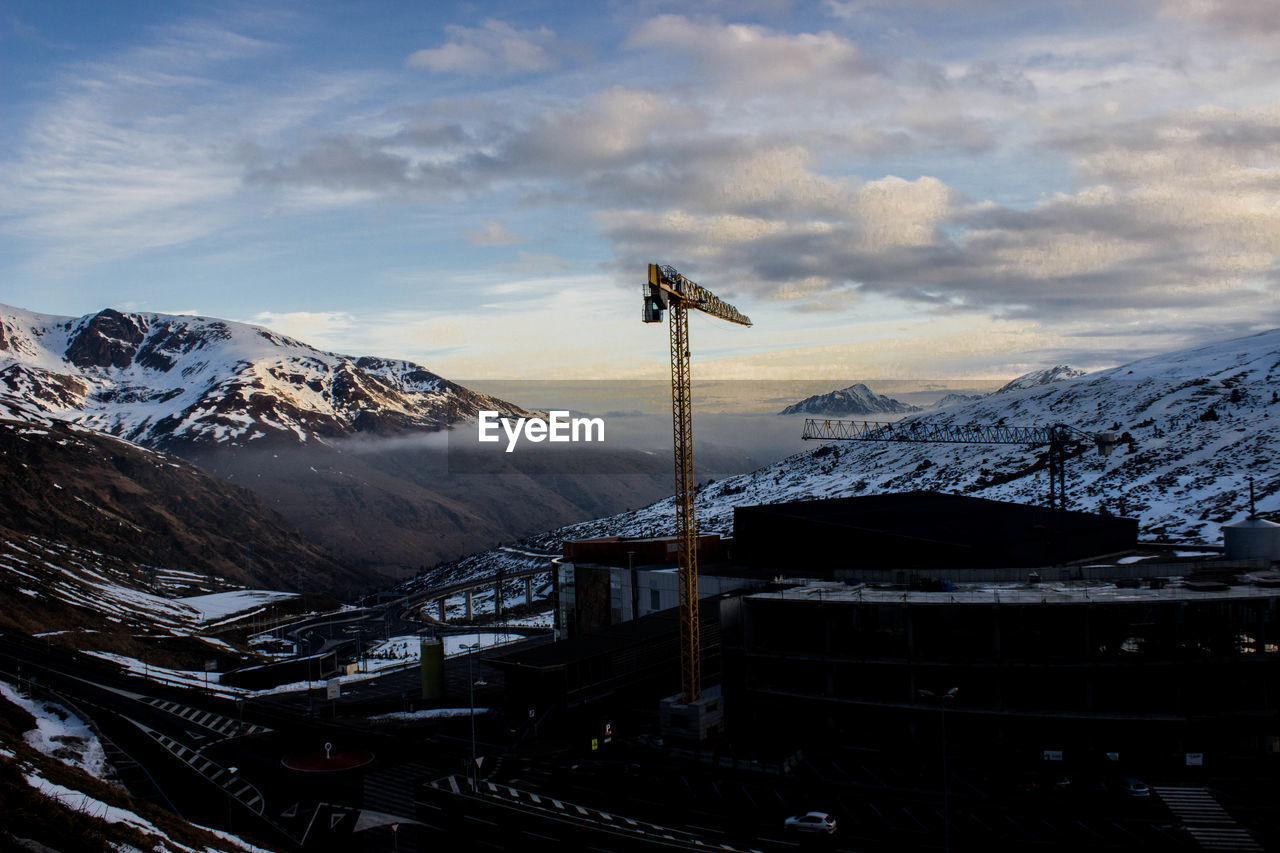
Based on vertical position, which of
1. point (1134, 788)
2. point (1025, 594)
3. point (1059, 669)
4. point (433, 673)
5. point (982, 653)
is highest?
point (1025, 594)

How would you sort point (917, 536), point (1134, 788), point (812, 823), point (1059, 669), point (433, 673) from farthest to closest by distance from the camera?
1. point (433, 673)
2. point (917, 536)
3. point (1059, 669)
4. point (1134, 788)
5. point (812, 823)

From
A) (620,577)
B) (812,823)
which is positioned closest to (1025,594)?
(812,823)

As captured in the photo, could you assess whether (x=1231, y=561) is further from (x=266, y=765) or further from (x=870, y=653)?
(x=266, y=765)

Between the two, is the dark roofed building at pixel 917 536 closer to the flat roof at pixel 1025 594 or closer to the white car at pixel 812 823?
the flat roof at pixel 1025 594

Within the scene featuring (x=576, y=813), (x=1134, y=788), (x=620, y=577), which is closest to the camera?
(x=576, y=813)

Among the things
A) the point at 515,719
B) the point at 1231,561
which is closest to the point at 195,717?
the point at 515,719

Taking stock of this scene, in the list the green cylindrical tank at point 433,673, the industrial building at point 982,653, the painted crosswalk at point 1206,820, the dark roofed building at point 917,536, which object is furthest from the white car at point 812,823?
the green cylindrical tank at point 433,673

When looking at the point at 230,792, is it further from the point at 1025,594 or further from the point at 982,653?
the point at 1025,594

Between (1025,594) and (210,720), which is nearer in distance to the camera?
(1025,594)
